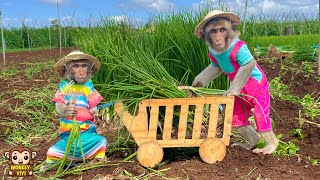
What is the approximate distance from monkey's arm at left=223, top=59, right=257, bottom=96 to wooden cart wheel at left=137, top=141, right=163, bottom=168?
59 centimetres

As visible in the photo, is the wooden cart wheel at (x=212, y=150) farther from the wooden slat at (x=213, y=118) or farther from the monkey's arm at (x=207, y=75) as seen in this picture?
the monkey's arm at (x=207, y=75)

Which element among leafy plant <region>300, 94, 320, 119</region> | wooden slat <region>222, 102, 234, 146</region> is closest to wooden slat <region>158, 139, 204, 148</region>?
wooden slat <region>222, 102, 234, 146</region>

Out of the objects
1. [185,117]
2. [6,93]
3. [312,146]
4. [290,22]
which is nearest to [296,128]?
[312,146]

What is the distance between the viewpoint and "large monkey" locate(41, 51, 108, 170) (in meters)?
2.86

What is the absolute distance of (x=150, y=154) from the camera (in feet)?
9.42

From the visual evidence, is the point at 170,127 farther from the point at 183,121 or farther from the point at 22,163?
the point at 22,163

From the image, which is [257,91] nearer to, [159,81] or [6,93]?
[159,81]

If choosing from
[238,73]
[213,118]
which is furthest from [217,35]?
[213,118]

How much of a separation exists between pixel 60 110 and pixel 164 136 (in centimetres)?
69

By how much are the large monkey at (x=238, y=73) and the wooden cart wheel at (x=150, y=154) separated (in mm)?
451

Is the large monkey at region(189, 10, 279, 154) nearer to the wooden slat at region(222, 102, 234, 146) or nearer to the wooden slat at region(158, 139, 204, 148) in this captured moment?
the wooden slat at region(222, 102, 234, 146)

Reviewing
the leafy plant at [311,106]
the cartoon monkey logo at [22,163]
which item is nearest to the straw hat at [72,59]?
the cartoon monkey logo at [22,163]

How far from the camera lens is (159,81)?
300 cm

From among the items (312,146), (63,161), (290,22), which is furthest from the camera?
(290,22)
